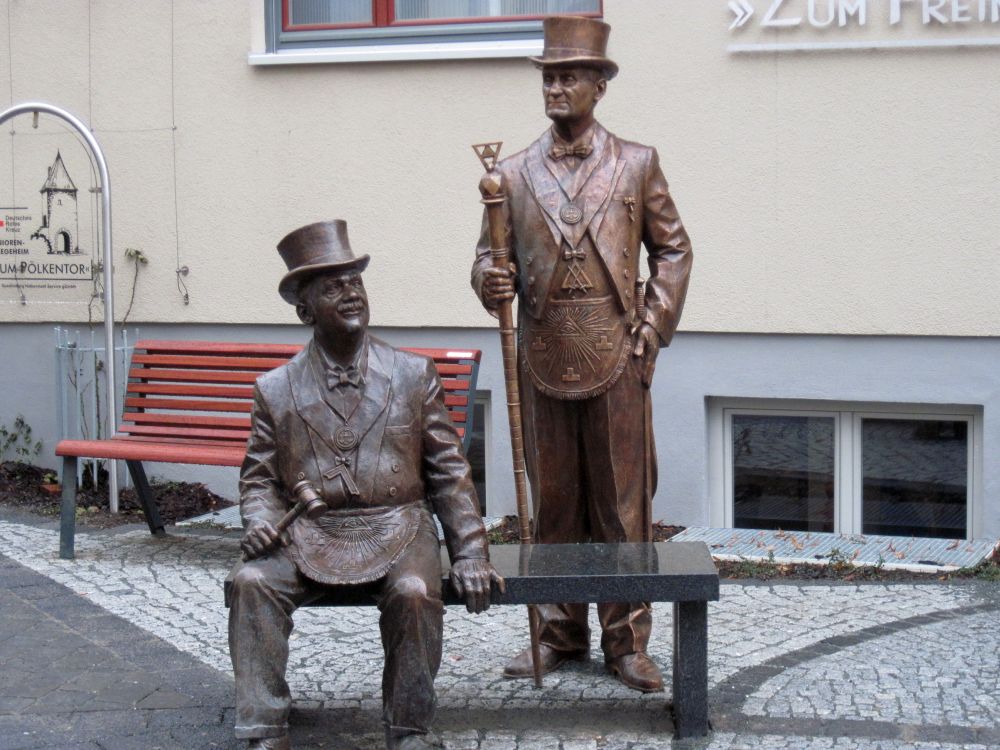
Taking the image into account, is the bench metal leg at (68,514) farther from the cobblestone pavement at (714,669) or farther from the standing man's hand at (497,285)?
the standing man's hand at (497,285)

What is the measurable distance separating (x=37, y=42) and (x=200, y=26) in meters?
1.10

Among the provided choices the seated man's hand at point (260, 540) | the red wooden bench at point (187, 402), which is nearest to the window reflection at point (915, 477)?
the red wooden bench at point (187, 402)

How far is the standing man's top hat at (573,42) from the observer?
5.00m

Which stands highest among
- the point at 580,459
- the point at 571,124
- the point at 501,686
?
the point at 571,124

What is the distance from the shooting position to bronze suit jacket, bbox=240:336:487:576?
4.75 m

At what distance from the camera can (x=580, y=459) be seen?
5.41 m

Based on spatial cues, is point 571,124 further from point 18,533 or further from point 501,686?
point 18,533

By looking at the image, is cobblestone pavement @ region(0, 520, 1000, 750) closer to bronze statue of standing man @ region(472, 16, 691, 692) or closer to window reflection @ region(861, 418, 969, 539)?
bronze statue of standing man @ region(472, 16, 691, 692)

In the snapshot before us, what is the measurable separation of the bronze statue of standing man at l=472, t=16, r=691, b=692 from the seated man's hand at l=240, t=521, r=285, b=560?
44.4 inches

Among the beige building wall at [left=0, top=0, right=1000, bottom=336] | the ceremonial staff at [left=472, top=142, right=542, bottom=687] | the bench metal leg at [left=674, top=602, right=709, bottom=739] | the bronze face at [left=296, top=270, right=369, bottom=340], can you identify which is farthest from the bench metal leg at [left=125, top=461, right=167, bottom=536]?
the bench metal leg at [left=674, top=602, right=709, bottom=739]

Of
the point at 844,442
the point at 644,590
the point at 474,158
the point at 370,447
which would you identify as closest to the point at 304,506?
the point at 370,447

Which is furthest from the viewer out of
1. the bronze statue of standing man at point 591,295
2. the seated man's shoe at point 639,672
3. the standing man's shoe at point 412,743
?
the seated man's shoe at point 639,672

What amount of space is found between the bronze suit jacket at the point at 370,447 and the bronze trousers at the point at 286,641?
244 mm

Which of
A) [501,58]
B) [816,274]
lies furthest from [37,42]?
[816,274]
